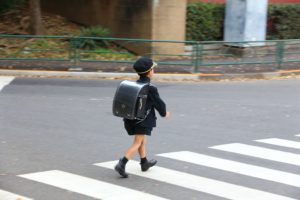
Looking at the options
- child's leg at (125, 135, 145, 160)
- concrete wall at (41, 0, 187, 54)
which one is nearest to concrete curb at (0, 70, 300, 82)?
concrete wall at (41, 0, 187, 54)

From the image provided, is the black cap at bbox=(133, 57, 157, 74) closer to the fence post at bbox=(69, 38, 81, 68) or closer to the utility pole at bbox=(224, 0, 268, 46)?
the fence post at bbox=(69, 38, 81, 68)

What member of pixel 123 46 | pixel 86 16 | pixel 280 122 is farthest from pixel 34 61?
pixel 280 122

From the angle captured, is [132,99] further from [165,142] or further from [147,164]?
[165,142]

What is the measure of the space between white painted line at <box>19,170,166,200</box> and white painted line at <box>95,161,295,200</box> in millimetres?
603

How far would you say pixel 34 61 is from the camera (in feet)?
60.3

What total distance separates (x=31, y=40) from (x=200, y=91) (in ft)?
22.0

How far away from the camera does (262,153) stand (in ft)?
27.2

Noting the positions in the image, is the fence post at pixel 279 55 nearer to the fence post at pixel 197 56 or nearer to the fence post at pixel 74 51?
the fence post at pixel 197 56

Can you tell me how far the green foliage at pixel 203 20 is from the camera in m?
21.5

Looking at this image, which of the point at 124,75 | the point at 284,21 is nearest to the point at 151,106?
the point at 124,75

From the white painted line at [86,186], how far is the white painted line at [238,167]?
5.10 feet

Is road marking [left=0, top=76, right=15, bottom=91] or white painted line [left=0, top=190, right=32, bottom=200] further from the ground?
white painted line [left=0, top=190, right=32, bottom=200]

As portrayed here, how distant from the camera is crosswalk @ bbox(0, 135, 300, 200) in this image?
247 inches

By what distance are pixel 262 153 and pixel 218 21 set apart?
1452 cm
